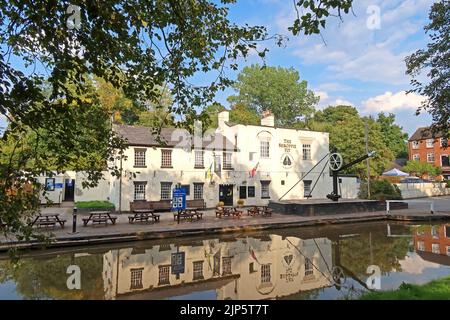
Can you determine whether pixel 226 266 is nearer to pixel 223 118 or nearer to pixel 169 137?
pixel 169 137

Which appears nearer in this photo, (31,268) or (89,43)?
(89,43)

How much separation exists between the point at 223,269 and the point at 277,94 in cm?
4705

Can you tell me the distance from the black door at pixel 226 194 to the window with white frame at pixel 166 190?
14.9 ft

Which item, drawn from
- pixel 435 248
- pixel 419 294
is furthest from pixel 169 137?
pixel 419 294

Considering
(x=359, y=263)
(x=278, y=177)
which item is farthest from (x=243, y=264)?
(x=278, y=177)

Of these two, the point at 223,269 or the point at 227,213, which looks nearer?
the point at 223,269

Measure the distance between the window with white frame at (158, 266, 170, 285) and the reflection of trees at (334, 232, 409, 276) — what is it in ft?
18.8

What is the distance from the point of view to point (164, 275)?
10031 millimetres

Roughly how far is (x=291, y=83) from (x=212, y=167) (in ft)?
109

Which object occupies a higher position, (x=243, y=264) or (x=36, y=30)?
(x=36, y=30)

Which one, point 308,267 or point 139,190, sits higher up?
point 139,190
